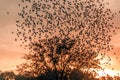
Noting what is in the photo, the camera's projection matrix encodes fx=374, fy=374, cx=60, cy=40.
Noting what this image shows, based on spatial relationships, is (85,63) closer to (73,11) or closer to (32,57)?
(32,57)

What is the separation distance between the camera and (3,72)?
175 m

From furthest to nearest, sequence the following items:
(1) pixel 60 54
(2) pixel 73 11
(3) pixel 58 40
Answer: (1) pixel 60 54, (3) pixel 58 40, (2) pixel 73 11

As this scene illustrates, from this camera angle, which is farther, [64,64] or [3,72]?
[3,72]

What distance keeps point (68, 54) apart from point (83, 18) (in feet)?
86.1

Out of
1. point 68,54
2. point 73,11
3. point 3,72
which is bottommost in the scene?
point 73,11

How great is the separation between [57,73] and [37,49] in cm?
786

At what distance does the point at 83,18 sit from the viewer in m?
61.1

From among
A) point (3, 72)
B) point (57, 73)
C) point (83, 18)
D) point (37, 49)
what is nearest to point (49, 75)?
point (57, 73)

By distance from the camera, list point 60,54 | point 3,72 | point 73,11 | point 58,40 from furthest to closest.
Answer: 1. point 3,72
2. point 60,54
3. point 58,40
4. point 73,11

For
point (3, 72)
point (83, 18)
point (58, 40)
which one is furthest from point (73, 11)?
point (3, 72)

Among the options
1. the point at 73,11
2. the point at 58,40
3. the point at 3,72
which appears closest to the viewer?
the point at 73,11

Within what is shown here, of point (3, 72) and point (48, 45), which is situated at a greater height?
point (3, 72)

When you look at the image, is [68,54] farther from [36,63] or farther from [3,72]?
[3,72]

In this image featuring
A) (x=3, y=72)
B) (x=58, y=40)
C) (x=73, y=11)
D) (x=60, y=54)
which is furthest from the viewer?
(x=3, y=72)
